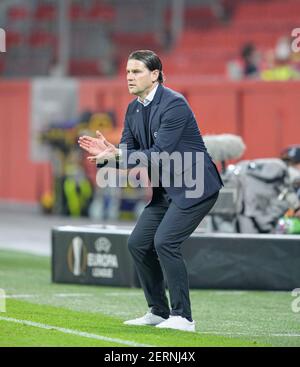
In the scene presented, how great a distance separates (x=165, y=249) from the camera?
354 inches

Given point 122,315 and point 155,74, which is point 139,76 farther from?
point 122,315

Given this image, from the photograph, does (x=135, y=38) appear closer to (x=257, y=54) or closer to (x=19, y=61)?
(x=19, y=61)

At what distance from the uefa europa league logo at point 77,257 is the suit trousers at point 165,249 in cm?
350

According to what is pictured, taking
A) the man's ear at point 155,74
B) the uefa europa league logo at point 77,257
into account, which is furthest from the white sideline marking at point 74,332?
the uefa europa league logo at point 77,257

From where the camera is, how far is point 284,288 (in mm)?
12344

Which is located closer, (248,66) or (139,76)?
(139,76)

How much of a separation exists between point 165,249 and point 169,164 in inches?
23.4

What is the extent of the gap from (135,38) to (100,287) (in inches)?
579

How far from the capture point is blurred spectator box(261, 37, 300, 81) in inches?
835

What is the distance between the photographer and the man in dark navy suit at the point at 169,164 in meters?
8.96

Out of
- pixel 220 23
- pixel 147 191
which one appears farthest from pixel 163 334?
pixel 220 23

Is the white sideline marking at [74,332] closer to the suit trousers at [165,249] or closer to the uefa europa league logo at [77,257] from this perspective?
the suit trousers at [165,249]

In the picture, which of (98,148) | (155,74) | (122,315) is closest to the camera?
(98,148)

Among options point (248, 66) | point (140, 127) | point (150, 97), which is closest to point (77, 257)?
point (140, 127)
